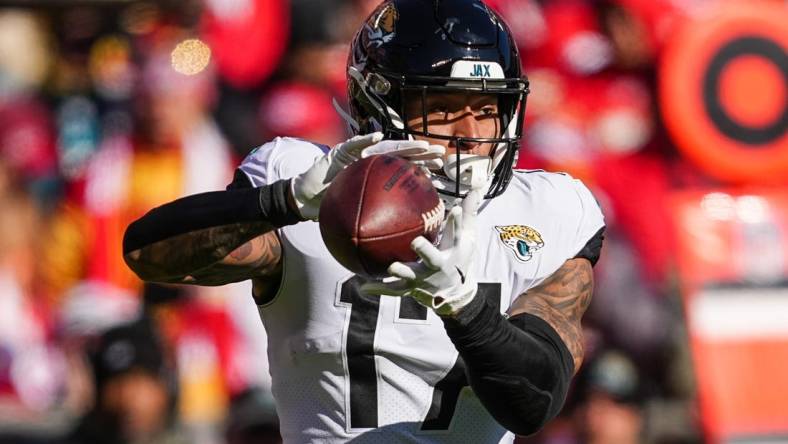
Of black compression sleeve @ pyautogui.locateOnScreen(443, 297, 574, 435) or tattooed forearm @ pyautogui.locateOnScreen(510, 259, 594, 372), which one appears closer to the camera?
black compression sleeve @ pyautogui.locateOnScreen(443, 297, 574, 435)

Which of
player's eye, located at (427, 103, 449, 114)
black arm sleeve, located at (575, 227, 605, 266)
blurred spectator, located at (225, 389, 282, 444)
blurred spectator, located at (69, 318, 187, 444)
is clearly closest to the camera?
player's eye, located at (427, 103, 449, 114)

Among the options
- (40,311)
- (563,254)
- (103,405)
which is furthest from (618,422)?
(40,311)

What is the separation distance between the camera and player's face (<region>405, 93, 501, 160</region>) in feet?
11.1

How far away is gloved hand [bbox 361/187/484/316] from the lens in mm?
2820

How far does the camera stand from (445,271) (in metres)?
2.83

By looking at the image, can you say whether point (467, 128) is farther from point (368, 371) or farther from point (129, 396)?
point (129, 396)

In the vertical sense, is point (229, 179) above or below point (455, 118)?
below

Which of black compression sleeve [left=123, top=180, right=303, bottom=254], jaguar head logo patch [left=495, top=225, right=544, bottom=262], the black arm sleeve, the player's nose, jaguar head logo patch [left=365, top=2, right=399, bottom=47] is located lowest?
the black arm sleeve

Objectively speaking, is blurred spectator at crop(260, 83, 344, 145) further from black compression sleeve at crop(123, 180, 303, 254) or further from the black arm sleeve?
black compression sleeve at crop(123, 180, 303, 254)

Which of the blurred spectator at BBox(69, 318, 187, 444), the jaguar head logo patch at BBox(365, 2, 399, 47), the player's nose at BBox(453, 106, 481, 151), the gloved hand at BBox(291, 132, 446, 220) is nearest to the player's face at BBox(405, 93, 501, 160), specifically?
the player's nose at BBox(453, 106, 481, 151)

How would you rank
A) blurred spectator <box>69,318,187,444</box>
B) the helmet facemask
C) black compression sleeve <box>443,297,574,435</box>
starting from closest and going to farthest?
black compression sleeve <box>443,297,574,435</box> < the helmet facemask < blurred spectator <box>69,318,187,444</box>

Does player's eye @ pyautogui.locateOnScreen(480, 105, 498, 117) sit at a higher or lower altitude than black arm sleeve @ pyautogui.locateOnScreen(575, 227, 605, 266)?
higher

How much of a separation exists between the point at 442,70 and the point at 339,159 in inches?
17.8

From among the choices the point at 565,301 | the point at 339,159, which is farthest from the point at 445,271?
the point at 565,301
